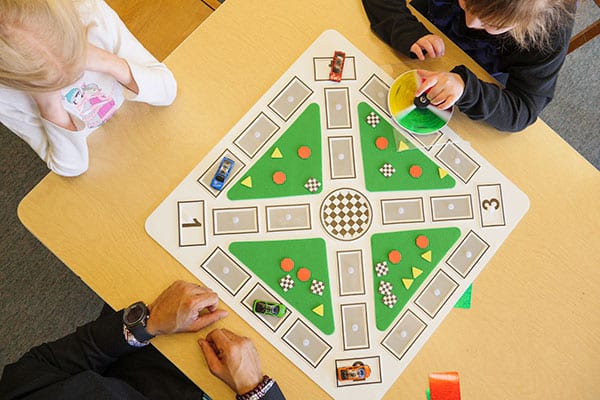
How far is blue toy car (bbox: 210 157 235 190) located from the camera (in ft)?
3.18

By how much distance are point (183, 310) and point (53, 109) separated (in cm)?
42

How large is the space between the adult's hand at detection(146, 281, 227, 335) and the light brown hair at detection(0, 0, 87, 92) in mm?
403

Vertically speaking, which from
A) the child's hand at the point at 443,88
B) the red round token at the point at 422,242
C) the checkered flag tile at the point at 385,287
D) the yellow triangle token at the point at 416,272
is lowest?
the checkered flag tile at the point at 385,287

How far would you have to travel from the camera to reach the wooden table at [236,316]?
95 centimetres

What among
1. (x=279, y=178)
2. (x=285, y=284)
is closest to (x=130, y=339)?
(x=285, y=284)

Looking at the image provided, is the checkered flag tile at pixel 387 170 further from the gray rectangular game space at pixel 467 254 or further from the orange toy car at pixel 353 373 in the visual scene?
the orange toy car at pixel 353 373

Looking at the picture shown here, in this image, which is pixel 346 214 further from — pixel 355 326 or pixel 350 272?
pixel 355 326

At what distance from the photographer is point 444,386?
37.7 inches

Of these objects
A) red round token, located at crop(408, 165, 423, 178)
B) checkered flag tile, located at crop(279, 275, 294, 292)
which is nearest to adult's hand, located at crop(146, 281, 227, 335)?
checkered flag tile, located at crop(279, 275, 294, 292)

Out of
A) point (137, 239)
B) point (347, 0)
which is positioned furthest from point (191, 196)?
point (347, 0)

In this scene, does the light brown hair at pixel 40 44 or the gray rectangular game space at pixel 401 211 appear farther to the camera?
the gray rectangular game space at pixel 401 211

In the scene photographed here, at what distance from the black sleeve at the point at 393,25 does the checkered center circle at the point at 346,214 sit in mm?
318

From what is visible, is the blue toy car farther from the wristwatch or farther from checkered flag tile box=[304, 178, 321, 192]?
the wristwatch

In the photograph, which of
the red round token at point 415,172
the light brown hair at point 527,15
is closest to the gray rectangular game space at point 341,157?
the red round token at point 415,172
